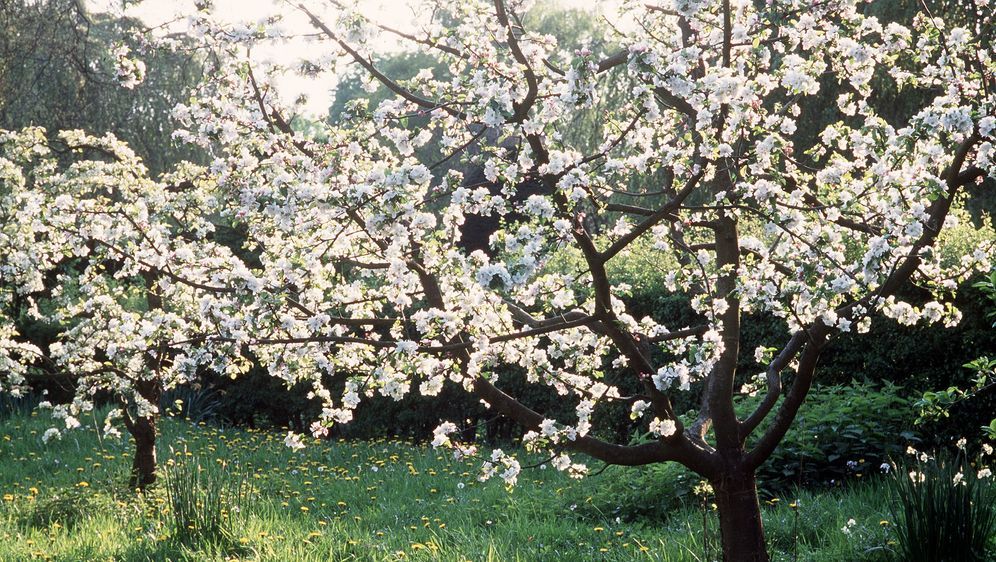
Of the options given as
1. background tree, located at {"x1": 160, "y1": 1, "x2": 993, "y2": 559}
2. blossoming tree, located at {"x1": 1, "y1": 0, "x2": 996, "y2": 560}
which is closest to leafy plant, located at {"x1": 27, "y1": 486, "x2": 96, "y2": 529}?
blossoming tree, located at {"x1": 1, "y1": 0, "x2": 996, "y2": 560}

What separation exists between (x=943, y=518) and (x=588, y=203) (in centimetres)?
210

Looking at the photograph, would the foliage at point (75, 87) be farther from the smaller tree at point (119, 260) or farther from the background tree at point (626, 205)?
the background tree at point (626, 205)

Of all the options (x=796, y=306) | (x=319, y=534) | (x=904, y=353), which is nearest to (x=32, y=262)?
(x=319, y=534)

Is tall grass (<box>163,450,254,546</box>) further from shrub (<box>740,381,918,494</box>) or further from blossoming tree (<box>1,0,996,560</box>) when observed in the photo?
shrub (<box>740,381,918,494</box>)

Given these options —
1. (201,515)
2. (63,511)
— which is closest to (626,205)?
(201,515)

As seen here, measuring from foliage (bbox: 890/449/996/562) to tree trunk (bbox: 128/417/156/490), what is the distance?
5689mm

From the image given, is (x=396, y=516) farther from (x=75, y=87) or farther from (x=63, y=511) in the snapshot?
(x=75, y=87)

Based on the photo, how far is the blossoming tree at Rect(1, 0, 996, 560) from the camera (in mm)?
3717

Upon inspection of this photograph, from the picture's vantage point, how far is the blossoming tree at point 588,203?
12.2 feet

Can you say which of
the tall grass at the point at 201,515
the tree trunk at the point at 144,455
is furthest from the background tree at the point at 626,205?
the tree trunk at the point at 144,455

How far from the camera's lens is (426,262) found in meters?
4.18

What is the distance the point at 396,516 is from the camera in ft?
23.0

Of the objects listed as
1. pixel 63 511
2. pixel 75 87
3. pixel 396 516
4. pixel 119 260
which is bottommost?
Result: pixel 396 516

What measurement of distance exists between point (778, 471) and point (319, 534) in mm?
3229
